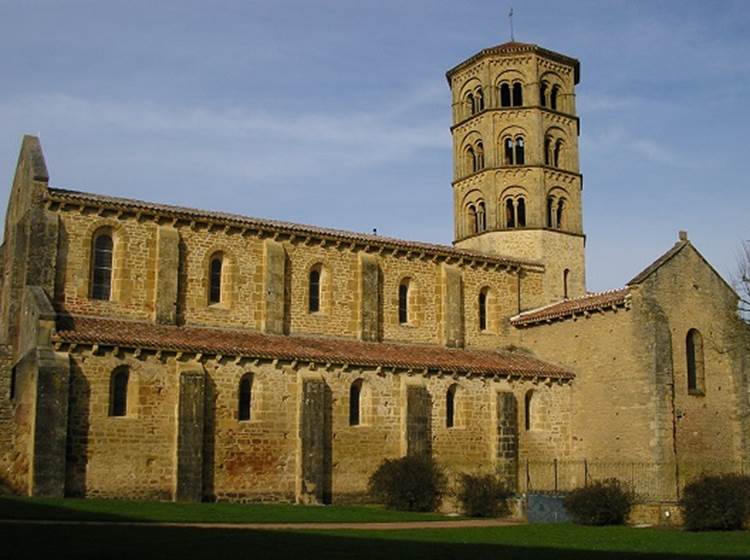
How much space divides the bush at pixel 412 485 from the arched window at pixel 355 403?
2.81 meters

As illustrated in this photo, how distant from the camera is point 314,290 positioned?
3481 cm

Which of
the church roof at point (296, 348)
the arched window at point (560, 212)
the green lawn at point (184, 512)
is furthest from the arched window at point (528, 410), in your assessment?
the green lawn at point (184, 512)

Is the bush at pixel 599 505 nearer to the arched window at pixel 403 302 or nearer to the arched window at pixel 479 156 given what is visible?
the arched window at pixel 403 302

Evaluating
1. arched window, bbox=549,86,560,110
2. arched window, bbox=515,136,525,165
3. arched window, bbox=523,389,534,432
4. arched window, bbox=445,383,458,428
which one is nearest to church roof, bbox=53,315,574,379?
arched window, bbox=445,383,458,428

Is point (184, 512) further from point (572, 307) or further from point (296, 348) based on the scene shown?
point (572, 307)

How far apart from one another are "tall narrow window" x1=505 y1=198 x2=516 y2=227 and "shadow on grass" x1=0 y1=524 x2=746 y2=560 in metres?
24.7

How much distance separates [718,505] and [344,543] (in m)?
11.8

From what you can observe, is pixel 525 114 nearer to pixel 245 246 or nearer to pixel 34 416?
pixel 245 246

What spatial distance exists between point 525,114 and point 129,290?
2081 centimetres

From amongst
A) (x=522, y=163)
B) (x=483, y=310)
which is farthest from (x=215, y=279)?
(x=522, y=163)

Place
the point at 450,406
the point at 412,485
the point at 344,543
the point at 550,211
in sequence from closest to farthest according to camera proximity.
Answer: the point at 344,543 → the point at 412,485 → the point at 450,406 → the point at 550,211

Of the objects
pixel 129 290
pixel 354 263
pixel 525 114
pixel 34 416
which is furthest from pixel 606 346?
pixel 34 416

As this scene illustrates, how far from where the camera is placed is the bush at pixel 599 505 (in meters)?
25.4

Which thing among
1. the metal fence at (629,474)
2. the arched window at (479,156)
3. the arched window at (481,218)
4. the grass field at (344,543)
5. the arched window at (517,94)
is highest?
the arched window at (517,94)
